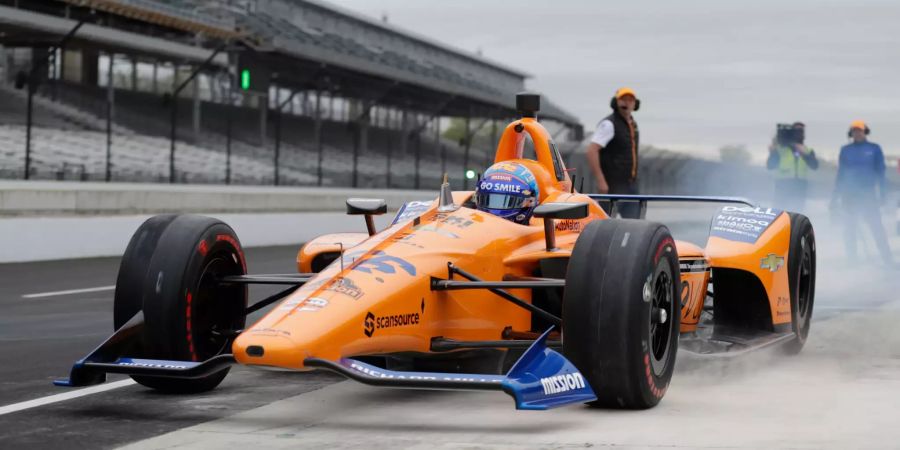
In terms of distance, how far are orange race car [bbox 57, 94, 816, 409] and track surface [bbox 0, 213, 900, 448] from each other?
17cm

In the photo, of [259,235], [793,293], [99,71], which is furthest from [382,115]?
[793,293]

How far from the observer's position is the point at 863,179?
17.3m

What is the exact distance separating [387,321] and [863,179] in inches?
505

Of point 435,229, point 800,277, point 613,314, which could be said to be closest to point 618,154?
point 800,277

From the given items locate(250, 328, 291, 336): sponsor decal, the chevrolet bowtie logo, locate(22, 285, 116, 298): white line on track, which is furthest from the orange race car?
locate(22, 285, 116, 298): white line on track

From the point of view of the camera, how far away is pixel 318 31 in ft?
156

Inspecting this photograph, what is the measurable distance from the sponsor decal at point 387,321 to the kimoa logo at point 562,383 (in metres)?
0.77

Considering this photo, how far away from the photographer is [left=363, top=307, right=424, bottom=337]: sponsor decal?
575cm

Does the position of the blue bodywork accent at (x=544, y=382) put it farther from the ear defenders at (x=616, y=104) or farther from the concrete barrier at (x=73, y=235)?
the concrete barrier at (x=73, y=235)

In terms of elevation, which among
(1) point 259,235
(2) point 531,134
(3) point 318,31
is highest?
(3) point 318,31

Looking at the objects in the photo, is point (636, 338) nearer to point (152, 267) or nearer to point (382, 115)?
point (152, 267)

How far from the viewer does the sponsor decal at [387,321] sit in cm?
575

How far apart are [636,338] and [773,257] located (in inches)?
110

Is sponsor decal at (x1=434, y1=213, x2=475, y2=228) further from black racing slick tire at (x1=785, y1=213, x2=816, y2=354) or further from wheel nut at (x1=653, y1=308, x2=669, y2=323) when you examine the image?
black racing slick tire at (x1=785, y1=213, x2=816, y2=354)
